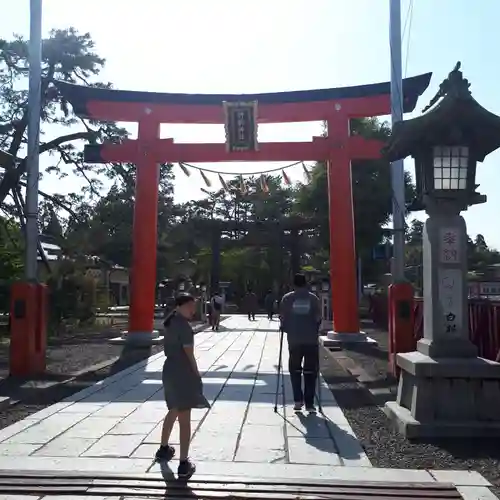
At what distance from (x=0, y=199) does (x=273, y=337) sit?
852cm

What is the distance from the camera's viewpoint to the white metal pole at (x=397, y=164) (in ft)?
35.3

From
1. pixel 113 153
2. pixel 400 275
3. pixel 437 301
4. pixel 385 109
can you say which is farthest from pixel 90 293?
pixel 437 301

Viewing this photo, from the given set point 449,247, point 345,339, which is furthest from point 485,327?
point 345,339

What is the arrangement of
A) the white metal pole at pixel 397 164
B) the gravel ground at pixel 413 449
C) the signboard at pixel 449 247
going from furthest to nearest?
the white metal pole at pixel 397 164 → the signboard at pixel 449 247 → the gravel ground at pixel 413 449

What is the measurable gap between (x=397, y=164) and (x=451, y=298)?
4.78 m

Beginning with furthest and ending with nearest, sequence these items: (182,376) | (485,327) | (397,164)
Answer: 1. (397,164)
2. (485,327)
3. (182,376)

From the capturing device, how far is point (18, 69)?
1869 cm

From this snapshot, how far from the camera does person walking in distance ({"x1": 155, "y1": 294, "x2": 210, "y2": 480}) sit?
5055mm

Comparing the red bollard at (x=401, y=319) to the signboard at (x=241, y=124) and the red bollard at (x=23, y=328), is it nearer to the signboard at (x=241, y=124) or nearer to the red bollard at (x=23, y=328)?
the red bollard at (x=23, y=328)

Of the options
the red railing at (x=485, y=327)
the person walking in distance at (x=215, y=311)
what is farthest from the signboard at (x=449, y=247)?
the person walking in distance at (x=215, y=311)

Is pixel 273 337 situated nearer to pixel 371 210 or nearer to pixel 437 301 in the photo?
pixel 371 210

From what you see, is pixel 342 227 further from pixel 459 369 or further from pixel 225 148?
pixel 459 369

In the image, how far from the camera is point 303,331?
762 cm

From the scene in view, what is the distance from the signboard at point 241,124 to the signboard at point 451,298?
864 centimetres
